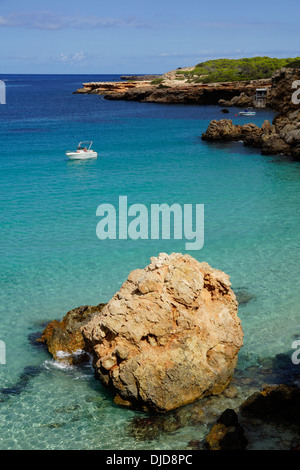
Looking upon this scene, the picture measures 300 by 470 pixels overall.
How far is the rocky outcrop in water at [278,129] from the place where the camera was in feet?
149

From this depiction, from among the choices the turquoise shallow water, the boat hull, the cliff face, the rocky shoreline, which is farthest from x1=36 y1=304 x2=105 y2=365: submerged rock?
the cliff face

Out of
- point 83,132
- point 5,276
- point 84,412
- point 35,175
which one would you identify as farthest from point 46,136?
point 84,412

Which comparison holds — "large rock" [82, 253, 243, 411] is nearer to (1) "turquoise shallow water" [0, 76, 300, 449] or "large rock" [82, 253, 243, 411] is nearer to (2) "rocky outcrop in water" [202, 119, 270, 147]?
(1) "turquoise shallow water" [0, 76, 300, 449]

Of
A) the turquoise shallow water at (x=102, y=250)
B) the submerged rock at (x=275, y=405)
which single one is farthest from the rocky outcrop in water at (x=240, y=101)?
the submerged rock at (x=275, y=405)

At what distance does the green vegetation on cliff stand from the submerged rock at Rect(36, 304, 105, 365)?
109 m

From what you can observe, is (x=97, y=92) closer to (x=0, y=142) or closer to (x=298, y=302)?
(x=0, y=142)

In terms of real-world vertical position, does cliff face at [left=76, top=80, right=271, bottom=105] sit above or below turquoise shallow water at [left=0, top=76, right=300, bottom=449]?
above

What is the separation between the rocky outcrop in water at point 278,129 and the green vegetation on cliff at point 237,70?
218 feet

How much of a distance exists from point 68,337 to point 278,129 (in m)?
38.8

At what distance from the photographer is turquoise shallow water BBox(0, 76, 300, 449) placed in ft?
39.4

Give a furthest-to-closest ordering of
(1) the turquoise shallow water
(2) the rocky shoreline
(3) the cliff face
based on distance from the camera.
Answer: (3) the cliff face, (2) the rocky shoreline, (1) the turquoise shallow water

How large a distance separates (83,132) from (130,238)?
44002mm

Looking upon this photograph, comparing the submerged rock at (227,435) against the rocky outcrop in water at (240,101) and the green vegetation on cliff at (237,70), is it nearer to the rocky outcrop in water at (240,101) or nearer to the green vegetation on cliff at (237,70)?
the rocky outcrop in water at (240,101)

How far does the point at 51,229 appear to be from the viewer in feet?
85.9
